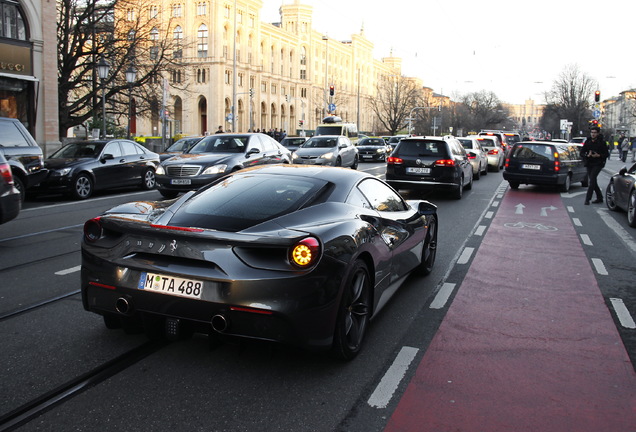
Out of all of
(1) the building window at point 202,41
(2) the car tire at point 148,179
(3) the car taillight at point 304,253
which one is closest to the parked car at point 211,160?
(2) the car tire at point 148,179

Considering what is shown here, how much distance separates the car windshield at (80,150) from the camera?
632 inches

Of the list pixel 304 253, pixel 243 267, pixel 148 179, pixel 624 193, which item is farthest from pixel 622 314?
pixel 148 179

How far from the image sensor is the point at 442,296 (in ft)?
20.6

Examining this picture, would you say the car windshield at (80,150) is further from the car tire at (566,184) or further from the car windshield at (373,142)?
the car windshield at (373,142)

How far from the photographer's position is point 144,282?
3875 millimetres

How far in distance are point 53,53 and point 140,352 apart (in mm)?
24228

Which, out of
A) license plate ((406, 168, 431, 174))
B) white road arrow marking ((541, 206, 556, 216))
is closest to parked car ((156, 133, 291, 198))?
license plate ((406, 168, 431, 174))

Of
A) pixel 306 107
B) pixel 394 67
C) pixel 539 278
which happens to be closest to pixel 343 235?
pixel 539 278

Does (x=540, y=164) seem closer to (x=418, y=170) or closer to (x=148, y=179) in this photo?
(x=418, y=170)

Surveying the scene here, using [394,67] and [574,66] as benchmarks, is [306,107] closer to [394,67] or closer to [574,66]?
[574,66]

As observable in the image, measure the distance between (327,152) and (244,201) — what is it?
65.5 ft

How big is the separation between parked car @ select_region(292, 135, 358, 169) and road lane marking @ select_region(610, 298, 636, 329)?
56.1ft

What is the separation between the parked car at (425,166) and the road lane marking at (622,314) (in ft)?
31.1

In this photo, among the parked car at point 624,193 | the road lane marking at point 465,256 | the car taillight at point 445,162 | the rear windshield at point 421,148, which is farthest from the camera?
the rear windshield at point 421,148
